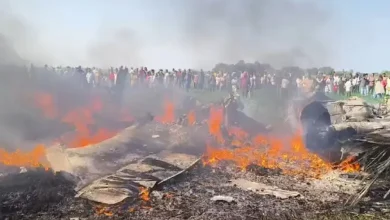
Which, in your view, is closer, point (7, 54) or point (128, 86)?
point (7, 54)

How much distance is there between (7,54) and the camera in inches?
854

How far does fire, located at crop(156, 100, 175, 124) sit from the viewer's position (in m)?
18.8

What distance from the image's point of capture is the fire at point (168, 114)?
18.8m

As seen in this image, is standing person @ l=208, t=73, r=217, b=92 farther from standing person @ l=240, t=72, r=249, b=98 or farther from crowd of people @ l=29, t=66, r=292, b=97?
standing person @ l=240, t=72, r=249, b=98

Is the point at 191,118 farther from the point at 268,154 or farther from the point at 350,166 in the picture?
the point at 350,166

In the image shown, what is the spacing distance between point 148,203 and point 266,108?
1487cm

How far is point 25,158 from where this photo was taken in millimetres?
12875

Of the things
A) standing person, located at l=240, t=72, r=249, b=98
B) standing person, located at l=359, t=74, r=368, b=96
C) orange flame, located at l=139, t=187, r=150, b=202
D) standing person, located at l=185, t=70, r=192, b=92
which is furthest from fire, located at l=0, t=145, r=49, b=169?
standing person, located at l=359, t=74, r=368, b=96

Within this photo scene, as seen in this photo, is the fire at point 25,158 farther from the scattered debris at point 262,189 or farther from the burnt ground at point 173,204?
the scattered debris at point 262,189

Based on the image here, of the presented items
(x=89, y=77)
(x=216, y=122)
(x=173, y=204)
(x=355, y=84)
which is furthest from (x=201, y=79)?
(x=173, y=204)

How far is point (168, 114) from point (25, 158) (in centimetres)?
837

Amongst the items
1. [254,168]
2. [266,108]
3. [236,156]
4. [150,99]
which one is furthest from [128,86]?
[254,168]

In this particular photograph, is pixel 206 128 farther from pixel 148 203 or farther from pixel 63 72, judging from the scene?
pixel 63 72

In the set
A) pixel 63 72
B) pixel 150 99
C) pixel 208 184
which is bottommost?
pixel 208 184
